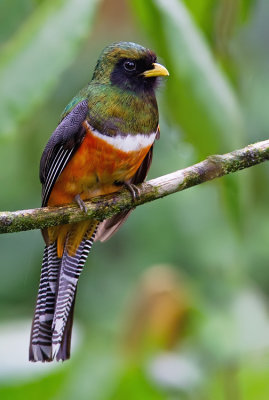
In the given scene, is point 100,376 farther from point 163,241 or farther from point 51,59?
point 51,59

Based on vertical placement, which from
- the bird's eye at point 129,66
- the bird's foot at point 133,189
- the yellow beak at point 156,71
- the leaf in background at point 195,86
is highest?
the bird's eye at point 129,66

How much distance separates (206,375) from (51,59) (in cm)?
267

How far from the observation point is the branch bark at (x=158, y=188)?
2824 mm

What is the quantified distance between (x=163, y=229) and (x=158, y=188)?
3756mm

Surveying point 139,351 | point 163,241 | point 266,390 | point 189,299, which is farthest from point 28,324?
Result: point 163,241

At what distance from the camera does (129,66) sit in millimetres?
3486

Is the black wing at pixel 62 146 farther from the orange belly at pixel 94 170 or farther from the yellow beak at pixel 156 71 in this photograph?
the yellow beak at pixel 156 71

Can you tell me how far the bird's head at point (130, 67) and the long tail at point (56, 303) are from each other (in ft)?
2.55

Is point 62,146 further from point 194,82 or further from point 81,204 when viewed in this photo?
point 194,82

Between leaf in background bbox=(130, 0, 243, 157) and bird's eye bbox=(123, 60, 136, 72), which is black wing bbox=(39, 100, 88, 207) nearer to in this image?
bird's eye bbox=(123, 60, 136, 72)

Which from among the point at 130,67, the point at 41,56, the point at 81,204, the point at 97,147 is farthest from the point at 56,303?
the point at 41,56

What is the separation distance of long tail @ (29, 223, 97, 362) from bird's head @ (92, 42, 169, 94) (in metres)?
0.78

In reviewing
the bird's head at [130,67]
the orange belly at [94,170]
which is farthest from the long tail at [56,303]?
the bird's head at [130,67]

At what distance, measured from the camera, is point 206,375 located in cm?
439
